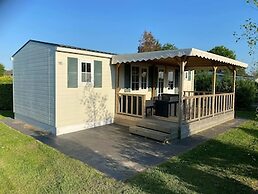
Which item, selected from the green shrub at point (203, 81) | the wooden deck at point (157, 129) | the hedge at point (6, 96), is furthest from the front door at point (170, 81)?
the hedge at point (6, 96)

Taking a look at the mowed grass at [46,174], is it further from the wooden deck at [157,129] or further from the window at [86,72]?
the window at [86,72]

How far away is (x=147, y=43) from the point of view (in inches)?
1203

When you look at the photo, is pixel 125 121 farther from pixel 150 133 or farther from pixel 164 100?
pixel 150 133

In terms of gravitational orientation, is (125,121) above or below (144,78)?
below

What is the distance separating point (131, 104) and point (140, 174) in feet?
15.5

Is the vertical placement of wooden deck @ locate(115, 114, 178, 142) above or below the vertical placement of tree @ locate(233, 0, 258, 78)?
below

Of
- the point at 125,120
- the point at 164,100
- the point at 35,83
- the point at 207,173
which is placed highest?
the point at 35,83

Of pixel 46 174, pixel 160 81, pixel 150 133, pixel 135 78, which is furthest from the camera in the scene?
pixel 160 81

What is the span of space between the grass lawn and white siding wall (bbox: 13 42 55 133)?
205cm

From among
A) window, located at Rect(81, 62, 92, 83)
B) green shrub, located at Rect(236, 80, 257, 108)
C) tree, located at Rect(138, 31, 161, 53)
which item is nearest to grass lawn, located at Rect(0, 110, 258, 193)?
window, located at Rect(81, 62, 92, 83)

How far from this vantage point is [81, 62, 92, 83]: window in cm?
789

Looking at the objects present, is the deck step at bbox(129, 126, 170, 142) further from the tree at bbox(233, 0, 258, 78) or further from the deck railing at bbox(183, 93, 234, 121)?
the tree at bbox(233, 0, 258, 78)

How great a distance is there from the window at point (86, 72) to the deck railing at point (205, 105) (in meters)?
3.63

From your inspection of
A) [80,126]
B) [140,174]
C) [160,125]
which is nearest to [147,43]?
[80,126]
